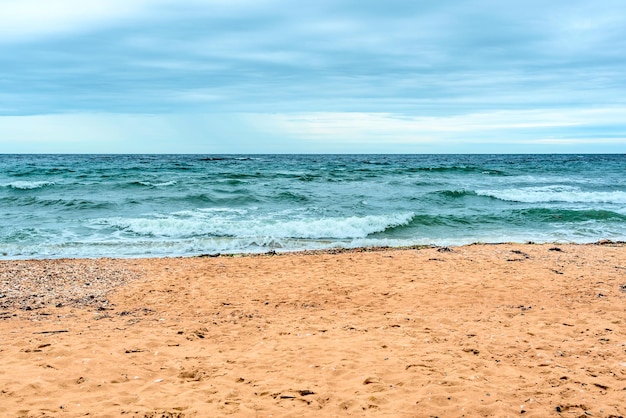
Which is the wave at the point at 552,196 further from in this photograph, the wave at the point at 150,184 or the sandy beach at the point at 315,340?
the wave at the point at 150,184

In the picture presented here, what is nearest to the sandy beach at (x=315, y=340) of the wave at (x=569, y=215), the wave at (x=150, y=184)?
the wave at (x=569, y=215)

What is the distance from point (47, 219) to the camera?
667 inches

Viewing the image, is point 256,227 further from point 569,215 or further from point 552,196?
point 552,196

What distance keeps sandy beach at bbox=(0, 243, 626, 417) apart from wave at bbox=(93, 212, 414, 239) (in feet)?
16.0

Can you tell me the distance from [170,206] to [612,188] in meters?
26.7

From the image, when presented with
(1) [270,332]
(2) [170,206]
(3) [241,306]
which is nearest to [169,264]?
(3) [241,306]

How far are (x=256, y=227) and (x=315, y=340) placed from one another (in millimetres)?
10097

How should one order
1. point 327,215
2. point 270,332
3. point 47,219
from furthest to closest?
point 327,215 → point 47,219 → point 270,332

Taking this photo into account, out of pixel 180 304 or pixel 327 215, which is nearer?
pixel 180 304

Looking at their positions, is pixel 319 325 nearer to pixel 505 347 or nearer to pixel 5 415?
pixel 505 347

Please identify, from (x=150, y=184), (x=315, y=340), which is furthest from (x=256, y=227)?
(x=150, y=184)

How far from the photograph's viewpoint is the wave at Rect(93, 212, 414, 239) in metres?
14.9

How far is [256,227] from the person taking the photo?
51.0 ft

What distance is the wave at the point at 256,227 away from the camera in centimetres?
1493
